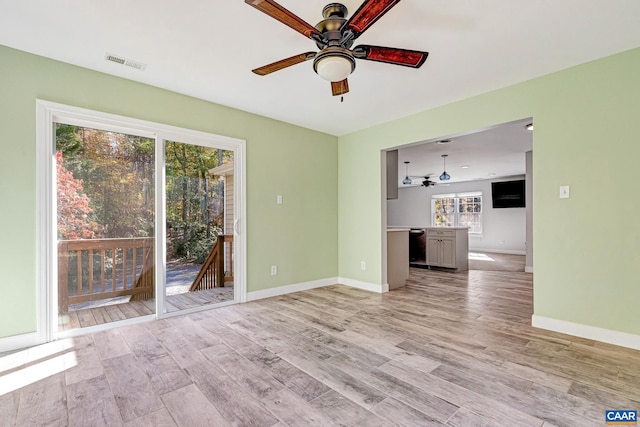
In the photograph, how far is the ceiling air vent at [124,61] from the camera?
104 inches

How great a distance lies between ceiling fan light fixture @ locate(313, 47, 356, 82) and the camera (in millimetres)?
1925

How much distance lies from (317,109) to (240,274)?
2397 mm

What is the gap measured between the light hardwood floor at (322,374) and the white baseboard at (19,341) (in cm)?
14

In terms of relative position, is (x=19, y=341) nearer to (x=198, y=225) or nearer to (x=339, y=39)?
(x=198, y=225)

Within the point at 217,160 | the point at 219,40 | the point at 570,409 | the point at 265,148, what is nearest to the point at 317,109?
the point at 265,148

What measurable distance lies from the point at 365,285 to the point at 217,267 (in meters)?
2.25

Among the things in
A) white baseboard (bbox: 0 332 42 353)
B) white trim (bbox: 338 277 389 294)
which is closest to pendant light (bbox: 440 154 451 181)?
white trim (bbox: 338 277 389 294)

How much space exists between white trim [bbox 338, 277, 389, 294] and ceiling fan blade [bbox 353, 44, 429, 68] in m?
3.22

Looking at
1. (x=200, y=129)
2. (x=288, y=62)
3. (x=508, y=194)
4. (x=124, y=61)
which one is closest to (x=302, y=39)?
(x=288, y=62)

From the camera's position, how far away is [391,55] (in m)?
2.05

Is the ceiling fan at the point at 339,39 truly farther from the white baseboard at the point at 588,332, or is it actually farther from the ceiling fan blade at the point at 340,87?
the white baseboard at the point at 588,332

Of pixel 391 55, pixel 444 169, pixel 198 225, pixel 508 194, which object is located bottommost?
pixel 198 225

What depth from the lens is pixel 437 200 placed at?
37.9 feet

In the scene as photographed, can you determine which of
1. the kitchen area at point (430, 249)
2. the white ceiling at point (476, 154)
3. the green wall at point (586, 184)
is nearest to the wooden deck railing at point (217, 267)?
the kitchen area at point (430, 249)
